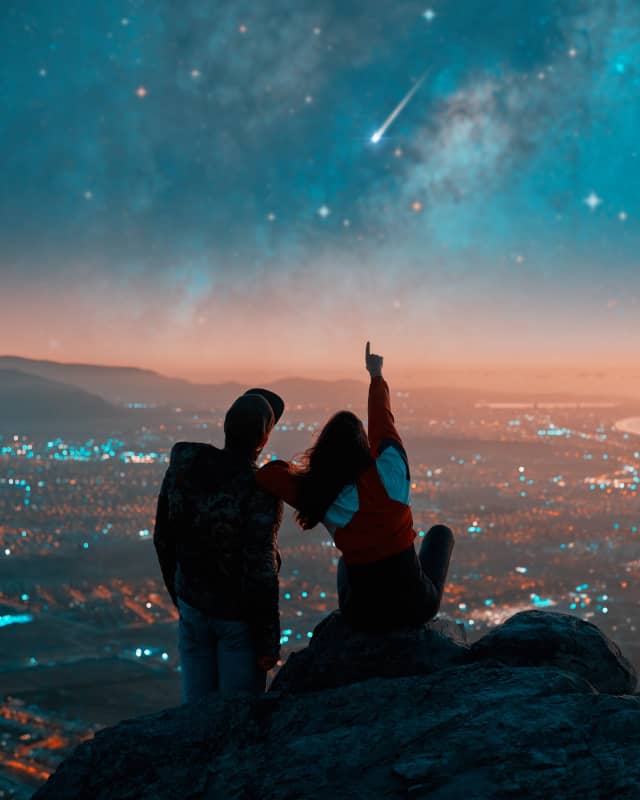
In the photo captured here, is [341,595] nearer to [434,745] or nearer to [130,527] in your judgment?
[434,745]

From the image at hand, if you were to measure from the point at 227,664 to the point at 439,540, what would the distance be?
7.14ft

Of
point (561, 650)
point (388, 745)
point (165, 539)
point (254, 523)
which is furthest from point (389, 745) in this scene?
point (561, 650)

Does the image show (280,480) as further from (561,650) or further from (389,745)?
(561,650)

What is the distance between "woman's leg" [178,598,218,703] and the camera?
433cm

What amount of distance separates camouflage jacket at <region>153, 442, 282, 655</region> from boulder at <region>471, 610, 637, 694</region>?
2115 millimetres

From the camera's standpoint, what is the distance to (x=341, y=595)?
512 cm

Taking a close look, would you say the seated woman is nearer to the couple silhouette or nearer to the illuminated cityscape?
the couple silhouette

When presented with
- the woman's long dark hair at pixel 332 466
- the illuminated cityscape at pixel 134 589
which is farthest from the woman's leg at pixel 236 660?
the illuminated cityscape at pixel 134 589

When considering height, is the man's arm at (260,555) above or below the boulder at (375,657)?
above

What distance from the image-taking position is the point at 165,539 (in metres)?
4.40

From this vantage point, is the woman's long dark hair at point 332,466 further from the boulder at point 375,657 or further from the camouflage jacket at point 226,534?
the boulder at point 375,657

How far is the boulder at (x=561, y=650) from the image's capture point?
5102 millimetres

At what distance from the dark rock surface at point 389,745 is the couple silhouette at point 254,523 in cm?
40

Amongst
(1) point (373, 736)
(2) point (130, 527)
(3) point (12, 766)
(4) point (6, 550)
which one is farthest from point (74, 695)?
(2) point (130, 527)
